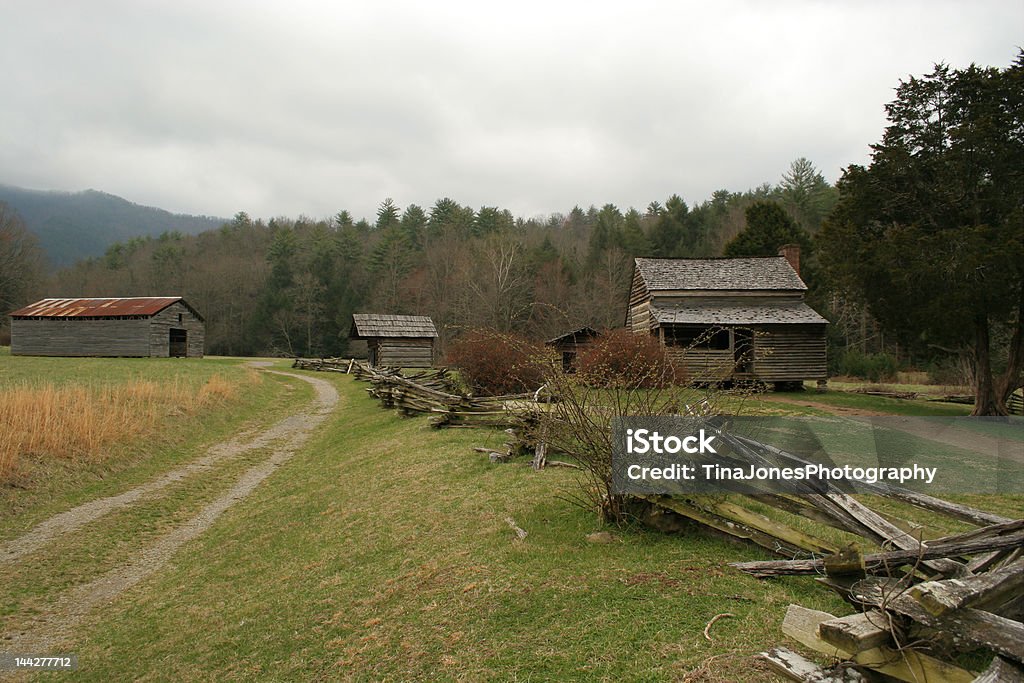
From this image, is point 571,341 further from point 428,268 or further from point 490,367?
point 428,268

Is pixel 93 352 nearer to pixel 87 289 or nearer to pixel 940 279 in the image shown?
pixel 87 289

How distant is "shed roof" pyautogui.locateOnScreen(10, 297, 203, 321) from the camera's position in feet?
128

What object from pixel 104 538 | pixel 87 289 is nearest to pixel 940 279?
pixel 104 538

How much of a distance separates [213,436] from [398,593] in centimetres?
1277

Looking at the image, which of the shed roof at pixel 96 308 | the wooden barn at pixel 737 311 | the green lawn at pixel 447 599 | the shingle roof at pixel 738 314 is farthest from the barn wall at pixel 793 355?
the shed roof at pixel 96 308

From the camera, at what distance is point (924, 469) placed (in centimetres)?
933

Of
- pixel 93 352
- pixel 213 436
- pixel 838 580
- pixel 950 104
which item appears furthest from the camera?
pixel 93 352

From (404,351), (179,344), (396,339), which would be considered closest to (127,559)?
(396,339)

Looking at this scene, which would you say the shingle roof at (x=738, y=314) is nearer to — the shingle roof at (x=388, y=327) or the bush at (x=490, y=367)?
the bush at (x=490, y=367)

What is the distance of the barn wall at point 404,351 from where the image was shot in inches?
1467

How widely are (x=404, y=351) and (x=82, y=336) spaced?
21.6 meters

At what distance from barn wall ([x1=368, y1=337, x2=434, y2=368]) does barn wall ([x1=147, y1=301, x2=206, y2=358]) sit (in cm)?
1464

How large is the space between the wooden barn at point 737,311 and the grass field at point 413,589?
16.1 m

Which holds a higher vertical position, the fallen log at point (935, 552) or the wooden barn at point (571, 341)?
the wooden barn at point (571, 341)
